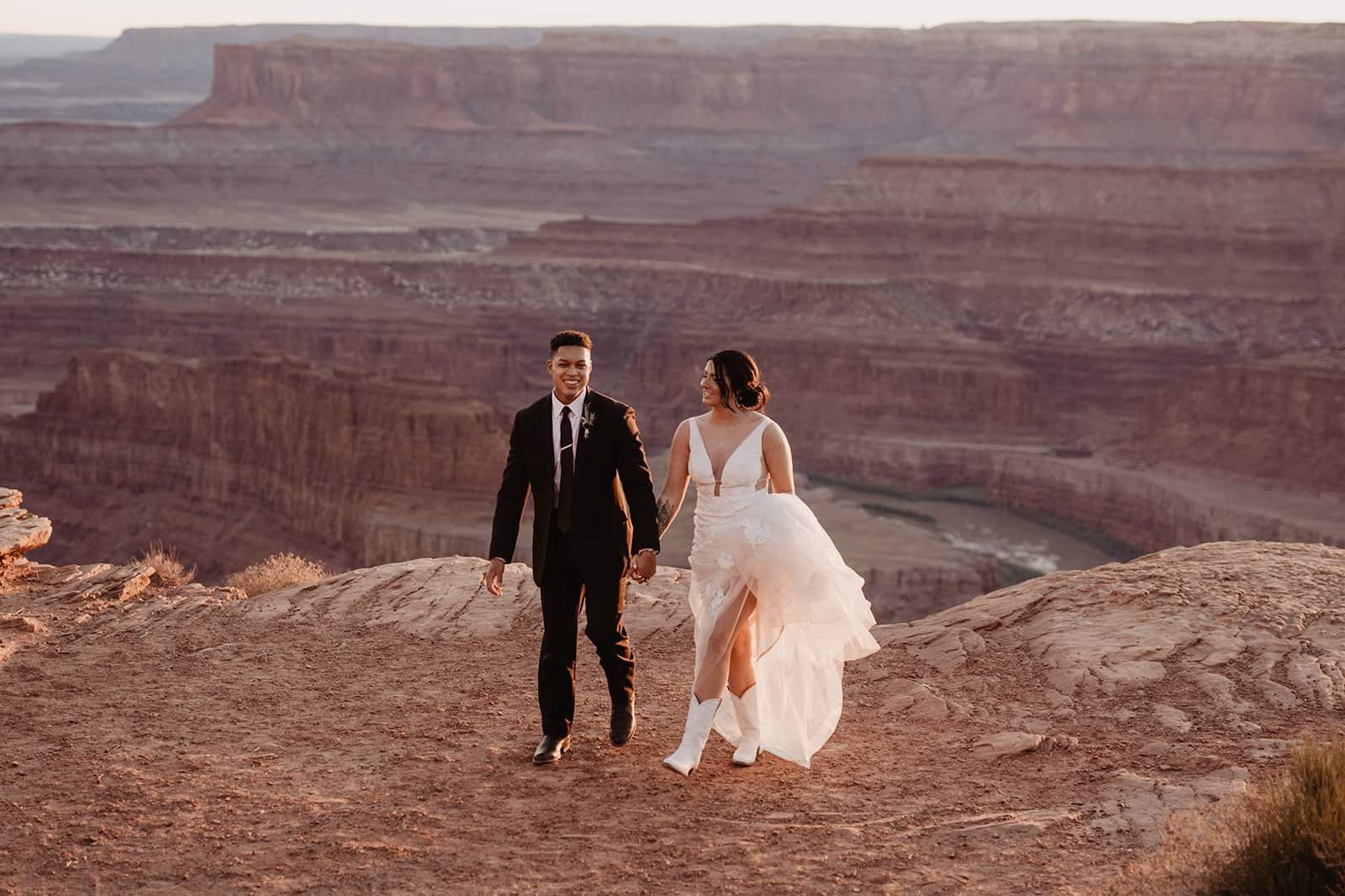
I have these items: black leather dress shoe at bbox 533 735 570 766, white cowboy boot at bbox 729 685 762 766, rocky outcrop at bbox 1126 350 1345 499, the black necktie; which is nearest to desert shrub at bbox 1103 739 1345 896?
white cowboy boot at bbox 729 685 762 766

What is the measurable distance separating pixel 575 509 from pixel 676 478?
1.71ft

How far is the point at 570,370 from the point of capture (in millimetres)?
6453

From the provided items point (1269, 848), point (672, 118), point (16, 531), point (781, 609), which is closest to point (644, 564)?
point (781, 609)

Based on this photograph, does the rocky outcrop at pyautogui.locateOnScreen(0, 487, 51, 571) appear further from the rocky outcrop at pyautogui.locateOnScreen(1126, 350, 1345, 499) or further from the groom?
the rocky outcrop at pyautogui.locateOnScreen(1126, 350, 1345, 499)

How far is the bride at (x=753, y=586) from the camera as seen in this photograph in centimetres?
642

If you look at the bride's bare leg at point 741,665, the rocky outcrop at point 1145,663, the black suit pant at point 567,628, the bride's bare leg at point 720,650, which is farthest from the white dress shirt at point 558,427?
the rocky outcrop at point 1145,663

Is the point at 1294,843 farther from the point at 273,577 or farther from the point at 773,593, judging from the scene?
→ the point at 273,577

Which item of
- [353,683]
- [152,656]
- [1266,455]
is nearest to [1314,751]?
[353,683]

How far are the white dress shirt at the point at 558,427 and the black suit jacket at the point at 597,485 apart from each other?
0.01 meters

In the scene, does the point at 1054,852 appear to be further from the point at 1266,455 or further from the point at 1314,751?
the point at 1266,455

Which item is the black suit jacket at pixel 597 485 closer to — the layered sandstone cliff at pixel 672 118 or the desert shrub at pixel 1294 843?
the desert shrub at pixel 1294 843

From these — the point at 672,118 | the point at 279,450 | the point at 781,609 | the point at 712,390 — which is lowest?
the point at 279,450

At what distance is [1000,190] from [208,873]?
3082 inches

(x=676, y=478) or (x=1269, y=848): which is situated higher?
(x=676, y=478)
